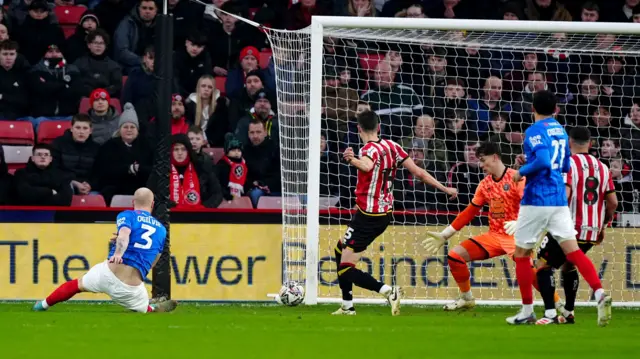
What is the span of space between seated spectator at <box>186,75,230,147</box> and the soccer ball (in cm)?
410

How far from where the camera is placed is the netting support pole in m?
13.1

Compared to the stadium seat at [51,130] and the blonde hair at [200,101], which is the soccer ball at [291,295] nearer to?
the blonde hair at [200,101]

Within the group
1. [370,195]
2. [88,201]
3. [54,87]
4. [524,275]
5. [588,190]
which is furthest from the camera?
[54,87]

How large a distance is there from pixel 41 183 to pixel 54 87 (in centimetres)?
190

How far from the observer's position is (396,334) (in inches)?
344

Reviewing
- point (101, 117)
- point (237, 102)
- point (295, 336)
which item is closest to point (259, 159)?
point (237, 102)

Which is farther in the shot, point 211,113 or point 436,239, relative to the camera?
point 211,113

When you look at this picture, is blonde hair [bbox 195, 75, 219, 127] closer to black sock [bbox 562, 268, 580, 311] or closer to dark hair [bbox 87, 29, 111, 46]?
dark hair [bbox 87, 29, 111, 46]

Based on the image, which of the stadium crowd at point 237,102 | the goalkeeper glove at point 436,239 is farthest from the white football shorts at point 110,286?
the stadium crowd at point 237,102

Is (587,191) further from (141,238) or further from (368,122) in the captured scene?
(141,238)

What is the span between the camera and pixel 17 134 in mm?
15781

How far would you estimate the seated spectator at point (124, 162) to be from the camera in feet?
50.3

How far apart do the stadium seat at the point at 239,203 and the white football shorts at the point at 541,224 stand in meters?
6.06

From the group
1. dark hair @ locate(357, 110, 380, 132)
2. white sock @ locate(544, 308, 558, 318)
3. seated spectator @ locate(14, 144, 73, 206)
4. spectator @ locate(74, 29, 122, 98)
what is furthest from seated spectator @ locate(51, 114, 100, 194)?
white sock @ locate(544, 308, 558, 318)
